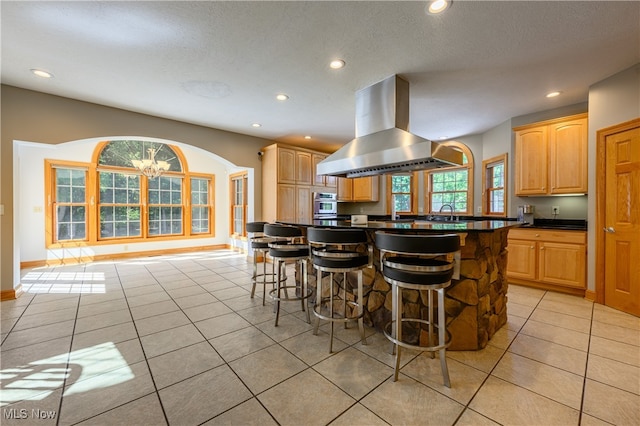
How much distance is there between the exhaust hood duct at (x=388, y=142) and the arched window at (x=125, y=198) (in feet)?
14.9

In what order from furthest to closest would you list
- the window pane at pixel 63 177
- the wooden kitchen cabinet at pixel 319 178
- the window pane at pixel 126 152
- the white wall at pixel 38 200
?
the wooden kitchen cabinet at pixel 319 178 < the window pane at pixel 126 152 < the window pane at pixel 63 177 < the white wall at pixel 38 200

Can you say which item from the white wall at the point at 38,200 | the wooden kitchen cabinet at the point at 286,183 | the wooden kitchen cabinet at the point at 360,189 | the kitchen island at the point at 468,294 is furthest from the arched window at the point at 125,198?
the kitchen island at the point at 468,294

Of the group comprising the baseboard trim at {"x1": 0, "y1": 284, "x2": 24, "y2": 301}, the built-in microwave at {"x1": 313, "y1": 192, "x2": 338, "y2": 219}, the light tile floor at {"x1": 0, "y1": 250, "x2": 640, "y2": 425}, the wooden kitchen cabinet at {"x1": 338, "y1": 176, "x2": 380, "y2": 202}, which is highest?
the wooden kitchen cabinet at {"x1": 338, "y1": 176, "x2": 380, "y2": 202}

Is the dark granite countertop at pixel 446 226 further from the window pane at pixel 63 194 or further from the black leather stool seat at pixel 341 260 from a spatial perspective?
the window pane at pixel 63 194

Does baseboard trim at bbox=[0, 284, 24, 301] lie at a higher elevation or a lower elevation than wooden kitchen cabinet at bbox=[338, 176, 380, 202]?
lower

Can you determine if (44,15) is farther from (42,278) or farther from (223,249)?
(223,249)

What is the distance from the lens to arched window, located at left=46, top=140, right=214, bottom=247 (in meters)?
5.40

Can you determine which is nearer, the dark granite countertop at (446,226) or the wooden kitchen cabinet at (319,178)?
the dark granite countertop at (446,226)

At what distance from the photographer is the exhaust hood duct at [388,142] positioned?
2.64 meters

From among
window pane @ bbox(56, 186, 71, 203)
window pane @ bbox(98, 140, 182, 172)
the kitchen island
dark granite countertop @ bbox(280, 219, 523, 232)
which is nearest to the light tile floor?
the kitchen island

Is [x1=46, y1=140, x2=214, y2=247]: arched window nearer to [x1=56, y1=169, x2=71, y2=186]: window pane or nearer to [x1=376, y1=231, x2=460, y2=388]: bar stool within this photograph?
[x1=56, y1=169, x2=71, y2=186]: window pane

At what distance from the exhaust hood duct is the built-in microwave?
8.37 feet

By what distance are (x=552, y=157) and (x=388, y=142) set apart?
2828 millimetres

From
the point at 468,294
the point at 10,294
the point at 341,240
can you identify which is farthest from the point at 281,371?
the point at 10,294
